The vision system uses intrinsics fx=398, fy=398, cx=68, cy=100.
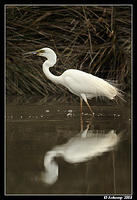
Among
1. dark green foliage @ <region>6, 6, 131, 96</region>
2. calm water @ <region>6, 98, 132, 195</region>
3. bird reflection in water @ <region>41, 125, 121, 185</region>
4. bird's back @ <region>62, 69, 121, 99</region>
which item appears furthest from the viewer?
dark green foliage @ <region>6, 6, 131, 96</region>

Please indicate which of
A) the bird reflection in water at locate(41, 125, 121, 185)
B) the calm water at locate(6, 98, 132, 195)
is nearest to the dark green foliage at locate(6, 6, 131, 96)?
the calm water at locate(6, 98, 132, 195)

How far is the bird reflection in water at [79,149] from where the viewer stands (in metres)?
3.41

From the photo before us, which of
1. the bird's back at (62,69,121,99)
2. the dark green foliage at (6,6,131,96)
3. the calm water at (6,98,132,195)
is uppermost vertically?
the dark green foliage at (6,6,131,96)

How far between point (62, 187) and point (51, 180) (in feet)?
0.70

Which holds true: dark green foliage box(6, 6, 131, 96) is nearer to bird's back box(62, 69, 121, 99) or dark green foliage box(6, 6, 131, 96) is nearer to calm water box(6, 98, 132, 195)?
bird's back box(62, 69, 121, 99)

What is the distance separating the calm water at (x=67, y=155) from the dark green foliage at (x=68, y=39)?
3596mm

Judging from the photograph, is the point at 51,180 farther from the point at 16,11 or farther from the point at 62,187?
the point at 16,11

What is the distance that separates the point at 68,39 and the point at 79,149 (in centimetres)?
604

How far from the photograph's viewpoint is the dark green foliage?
956cm

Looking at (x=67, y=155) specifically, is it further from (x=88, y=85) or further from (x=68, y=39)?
(x=68, y=39)

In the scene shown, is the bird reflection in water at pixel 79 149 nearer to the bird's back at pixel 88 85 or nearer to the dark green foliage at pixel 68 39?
the bird's back at pixel 88 85

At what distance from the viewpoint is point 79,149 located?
405 centimetres

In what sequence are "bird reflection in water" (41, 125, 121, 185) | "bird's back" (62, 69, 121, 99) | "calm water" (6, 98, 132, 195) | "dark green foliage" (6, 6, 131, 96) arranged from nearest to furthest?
"calm water" (6, 98, 132, 195), "bird reflection in water" (41, 125, 121, 185), "bird's back" (62, 69, 121, 99), "dark green foliage" (6, 6, 131, 96)

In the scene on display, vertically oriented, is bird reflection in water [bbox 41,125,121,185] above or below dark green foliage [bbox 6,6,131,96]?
below
